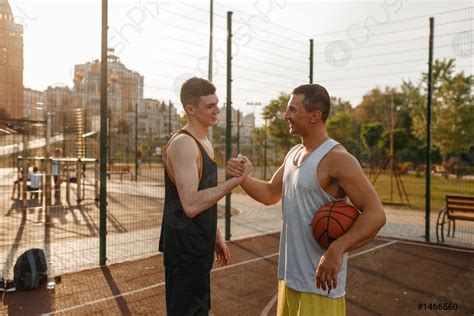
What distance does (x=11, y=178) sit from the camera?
80.6ft

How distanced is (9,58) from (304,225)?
541 cm

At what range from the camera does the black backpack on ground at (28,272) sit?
17.7 feet

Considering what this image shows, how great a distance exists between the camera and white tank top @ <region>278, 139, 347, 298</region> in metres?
2.46

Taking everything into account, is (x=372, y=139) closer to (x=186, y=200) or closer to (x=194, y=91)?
(x=194, y=91)

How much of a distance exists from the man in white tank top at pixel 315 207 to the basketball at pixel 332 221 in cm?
6

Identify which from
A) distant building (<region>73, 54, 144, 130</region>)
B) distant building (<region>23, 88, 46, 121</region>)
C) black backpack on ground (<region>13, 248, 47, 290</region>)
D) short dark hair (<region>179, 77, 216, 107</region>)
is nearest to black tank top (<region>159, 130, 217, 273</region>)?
short dark hair (<region>179, 77, 216, 107</region>)

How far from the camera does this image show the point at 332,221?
2359 millimetres

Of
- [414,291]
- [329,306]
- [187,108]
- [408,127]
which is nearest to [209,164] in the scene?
[187,108]

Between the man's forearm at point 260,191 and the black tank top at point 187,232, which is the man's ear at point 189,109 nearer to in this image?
the black tank top at point 187,232

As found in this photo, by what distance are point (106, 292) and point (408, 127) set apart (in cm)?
3860

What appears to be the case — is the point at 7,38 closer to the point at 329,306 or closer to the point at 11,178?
the point at 329,306

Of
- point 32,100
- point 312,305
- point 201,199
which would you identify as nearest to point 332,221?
point 312,305

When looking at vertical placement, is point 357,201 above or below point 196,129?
below

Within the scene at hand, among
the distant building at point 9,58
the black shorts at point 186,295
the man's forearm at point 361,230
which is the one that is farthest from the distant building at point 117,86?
the man's forearm at point 361,230
